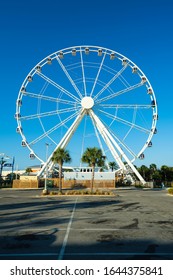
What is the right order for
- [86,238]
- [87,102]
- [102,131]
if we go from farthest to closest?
[102,131]
[87,102]
[86,238]

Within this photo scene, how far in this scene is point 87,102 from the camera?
55.1 meters

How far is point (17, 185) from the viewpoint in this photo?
2665 inches

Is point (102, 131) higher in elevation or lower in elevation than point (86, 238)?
higher

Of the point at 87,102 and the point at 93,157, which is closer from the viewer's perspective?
the point at 93,157

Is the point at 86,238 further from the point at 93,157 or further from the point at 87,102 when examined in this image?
the point at 87,102

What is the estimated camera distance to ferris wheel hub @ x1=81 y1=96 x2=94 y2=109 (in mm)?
54750

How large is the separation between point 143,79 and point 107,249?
46.6 meters

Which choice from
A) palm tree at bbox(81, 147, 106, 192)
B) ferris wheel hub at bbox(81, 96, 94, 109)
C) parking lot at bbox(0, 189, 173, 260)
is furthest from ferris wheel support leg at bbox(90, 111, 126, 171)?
parking lot at bbox(0, 189, 173, 260)

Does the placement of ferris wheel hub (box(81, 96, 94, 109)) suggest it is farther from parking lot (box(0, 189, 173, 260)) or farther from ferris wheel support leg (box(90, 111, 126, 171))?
parking lot (box(0, 189, 173, 260))

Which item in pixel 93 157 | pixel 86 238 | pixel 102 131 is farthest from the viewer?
pixel 102 131

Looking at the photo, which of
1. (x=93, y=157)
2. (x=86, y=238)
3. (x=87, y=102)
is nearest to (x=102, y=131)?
(x=87, y=102)

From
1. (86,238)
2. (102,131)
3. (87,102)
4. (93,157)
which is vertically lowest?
(86,238)
